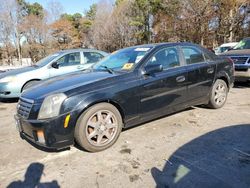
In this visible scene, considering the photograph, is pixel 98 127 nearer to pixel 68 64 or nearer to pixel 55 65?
pixel 55 65

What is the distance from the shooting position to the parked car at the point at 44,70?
7.05 m

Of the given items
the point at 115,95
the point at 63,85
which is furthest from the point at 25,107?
the point at 115,95

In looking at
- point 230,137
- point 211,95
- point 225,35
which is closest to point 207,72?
point 211,95

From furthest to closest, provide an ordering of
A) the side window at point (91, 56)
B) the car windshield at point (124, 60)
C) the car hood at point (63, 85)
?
1. the side window at point (91, 56)
2. the car windshield at point (124, 60)
3. the car hood at point (63, 85)

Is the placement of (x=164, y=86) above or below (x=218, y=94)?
A: above

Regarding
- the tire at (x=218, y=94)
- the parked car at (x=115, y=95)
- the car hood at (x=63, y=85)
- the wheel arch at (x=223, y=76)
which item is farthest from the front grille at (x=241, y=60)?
the car hood at (x=63, y=85)

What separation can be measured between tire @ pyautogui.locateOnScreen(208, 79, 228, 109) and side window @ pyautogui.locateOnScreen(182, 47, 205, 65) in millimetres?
681

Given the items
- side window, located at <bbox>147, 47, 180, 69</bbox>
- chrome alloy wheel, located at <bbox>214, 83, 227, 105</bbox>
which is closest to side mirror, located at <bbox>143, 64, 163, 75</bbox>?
side window, located at <bbox>147, 47, 180, 69</bbox>

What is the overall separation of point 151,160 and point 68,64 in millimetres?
5284

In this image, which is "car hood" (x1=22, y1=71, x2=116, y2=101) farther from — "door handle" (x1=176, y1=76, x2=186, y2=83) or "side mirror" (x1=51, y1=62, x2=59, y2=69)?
"side mirror" (x1=51, y1=62, x2=59, y2=69)

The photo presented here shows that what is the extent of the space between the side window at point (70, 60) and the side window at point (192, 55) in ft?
13.4

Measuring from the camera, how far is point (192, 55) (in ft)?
16.7

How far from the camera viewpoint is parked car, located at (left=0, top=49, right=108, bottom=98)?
7.05m

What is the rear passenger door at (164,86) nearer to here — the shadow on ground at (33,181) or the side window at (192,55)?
the side window at (192,55)
